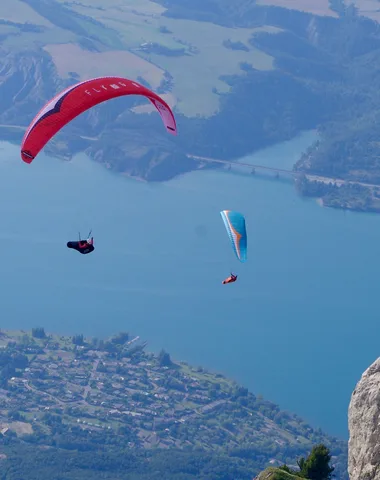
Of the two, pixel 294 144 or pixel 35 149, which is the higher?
pixel 35 149

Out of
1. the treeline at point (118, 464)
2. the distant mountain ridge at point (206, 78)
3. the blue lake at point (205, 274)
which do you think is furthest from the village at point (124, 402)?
the distant mountain ridge at point (206, 78)

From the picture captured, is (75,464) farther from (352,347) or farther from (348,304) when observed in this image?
(348,304)

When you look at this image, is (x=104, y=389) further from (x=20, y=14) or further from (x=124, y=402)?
(x=20, y=14)

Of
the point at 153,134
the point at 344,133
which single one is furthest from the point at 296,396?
the point at 344,133

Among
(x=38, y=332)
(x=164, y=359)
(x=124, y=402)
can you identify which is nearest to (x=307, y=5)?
(x=38, y=332)

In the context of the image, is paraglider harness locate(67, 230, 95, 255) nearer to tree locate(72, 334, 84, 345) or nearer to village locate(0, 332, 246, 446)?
village locate(0, 332, 246, 446)

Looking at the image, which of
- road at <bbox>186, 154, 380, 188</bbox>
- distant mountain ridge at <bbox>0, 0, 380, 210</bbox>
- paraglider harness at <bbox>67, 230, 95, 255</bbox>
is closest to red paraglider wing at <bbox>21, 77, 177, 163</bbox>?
paraglider harness at <bbox>67, 230, 95, 255</bbox>
